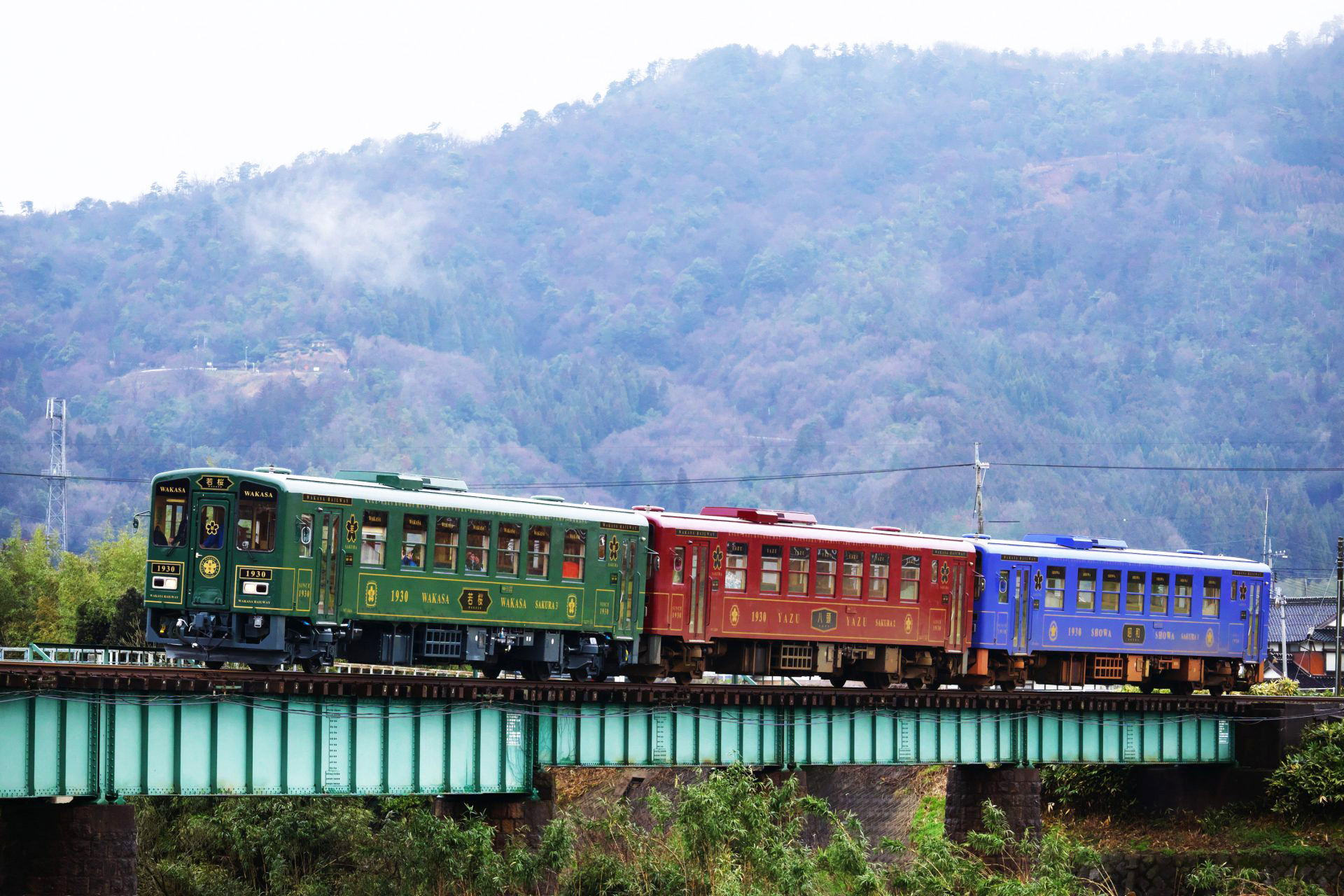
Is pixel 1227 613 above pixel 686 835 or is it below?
above

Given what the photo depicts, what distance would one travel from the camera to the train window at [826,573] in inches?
A: 1855

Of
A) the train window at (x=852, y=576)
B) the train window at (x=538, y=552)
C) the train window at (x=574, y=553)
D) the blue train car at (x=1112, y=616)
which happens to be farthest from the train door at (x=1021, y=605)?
the train window at (x=538, y=552)

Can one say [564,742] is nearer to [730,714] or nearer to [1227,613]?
[730,714]

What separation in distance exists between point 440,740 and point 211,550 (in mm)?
6345

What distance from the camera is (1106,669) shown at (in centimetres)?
5353

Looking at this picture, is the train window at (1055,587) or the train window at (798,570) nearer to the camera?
the train window at (798,570)

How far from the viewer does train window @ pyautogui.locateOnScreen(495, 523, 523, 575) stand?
41.3 metres

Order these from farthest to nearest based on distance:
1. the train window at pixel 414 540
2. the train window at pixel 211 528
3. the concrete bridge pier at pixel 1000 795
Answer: the concrete bridge pier at pixel 1000 795 < the train window at pixel 414 540 < the train window at pixel 211 528

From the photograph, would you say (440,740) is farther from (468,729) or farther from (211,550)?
(211,550)

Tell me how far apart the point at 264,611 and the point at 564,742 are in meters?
7.82

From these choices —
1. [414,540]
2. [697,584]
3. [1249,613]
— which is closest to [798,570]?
[697,584]

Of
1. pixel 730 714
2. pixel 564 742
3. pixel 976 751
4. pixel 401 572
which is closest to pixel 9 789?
pixel 401 572

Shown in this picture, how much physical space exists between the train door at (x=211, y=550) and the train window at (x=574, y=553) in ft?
26.4

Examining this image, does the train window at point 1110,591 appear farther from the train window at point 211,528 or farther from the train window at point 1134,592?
the train window at point 211,528
